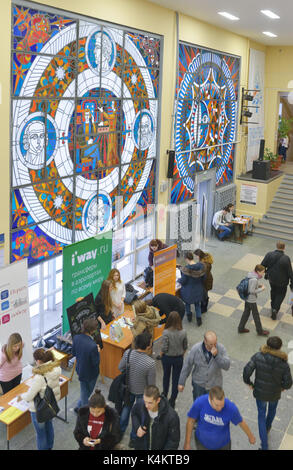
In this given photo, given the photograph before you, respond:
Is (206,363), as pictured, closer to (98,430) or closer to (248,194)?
(98,430)

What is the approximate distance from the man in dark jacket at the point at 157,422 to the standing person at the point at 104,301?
327 cm

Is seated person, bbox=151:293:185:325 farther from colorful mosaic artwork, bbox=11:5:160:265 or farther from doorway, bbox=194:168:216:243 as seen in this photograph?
doorway, bbox=194:168:216:243

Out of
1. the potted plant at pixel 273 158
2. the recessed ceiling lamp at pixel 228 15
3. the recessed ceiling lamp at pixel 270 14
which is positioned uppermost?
the recessed ceiling lamp at pixel 228 15

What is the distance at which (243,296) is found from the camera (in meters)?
8.55

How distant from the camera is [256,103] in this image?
17.0 metres

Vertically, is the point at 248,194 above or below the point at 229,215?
above

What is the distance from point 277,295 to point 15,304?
5029mm

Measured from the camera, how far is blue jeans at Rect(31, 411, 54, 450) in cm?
543

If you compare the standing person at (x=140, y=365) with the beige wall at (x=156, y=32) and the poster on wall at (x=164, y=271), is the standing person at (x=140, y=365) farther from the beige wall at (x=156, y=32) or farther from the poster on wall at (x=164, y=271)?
the poster on wall at (x=164, y=271)

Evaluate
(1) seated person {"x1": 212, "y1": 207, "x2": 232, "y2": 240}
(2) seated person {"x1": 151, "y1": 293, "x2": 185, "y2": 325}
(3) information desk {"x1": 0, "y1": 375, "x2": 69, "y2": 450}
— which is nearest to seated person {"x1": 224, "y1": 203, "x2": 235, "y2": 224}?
(1) seated person {"x1": 212, "y1": 207, "x2": 232, "y2": 240}

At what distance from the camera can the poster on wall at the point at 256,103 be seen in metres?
16.3

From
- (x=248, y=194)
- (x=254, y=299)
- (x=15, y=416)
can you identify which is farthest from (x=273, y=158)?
(x=15, y=416)

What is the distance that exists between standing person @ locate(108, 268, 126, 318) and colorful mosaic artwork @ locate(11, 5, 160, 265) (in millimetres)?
1028

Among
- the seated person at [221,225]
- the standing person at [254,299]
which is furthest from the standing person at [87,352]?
the seated person at [221,225]
